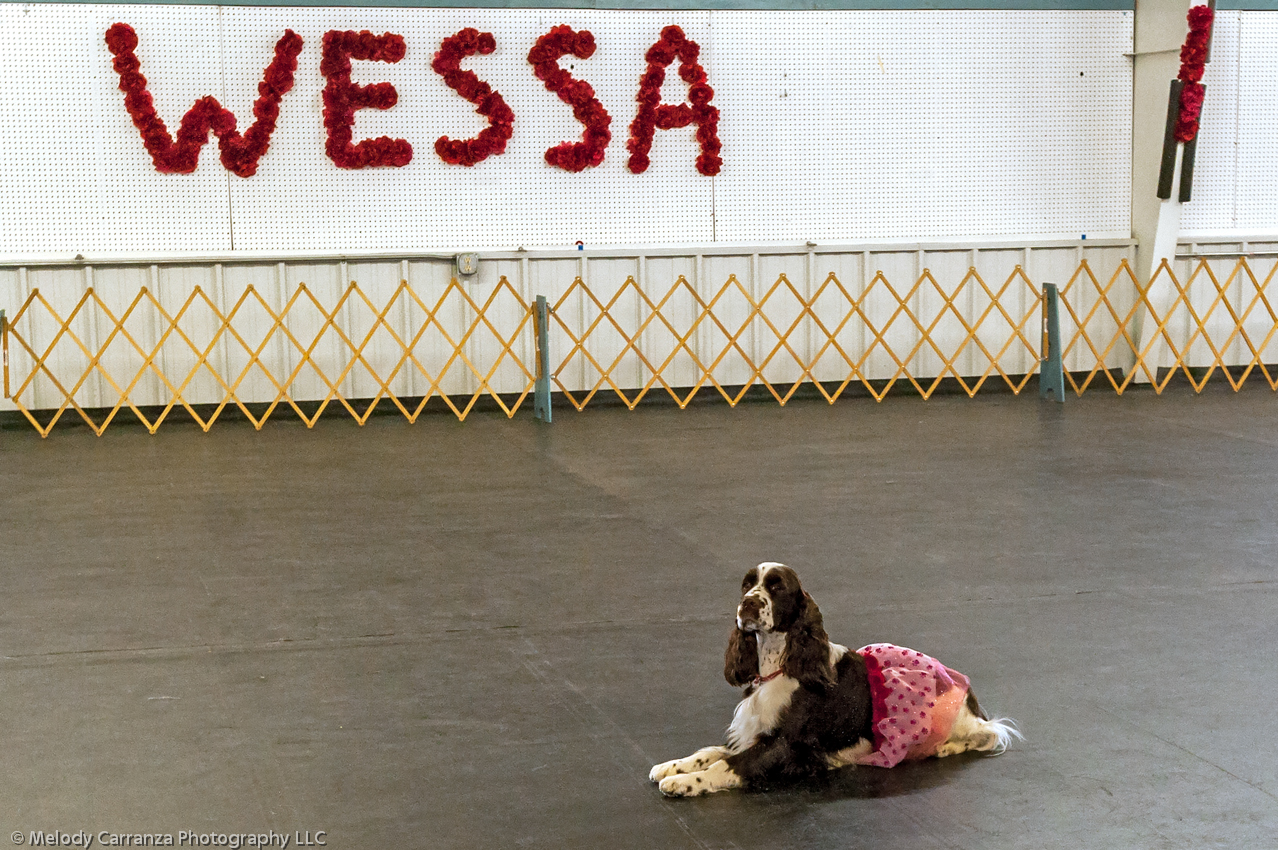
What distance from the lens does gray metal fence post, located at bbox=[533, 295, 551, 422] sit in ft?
37.5

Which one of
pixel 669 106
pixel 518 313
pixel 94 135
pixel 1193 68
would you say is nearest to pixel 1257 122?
pixel 1193 68

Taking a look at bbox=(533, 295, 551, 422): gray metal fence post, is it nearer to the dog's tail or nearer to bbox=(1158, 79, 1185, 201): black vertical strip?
bbox=(1158, 79, 1185, 201): black vertical strip

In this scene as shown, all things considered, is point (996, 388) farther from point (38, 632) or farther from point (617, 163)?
point (38, 632)

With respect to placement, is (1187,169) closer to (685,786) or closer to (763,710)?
(763,710)

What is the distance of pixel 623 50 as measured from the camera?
12.4 metres

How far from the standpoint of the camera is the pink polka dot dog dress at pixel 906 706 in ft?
12.5

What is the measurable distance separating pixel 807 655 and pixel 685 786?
46cm

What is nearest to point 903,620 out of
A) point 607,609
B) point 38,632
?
point 607,609

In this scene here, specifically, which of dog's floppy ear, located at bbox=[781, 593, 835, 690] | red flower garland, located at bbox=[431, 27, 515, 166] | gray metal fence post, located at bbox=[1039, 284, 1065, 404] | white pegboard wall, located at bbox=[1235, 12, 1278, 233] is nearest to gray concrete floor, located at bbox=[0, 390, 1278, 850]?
dog's floppy ear, located at bbox=[781, 593, 835, 690]

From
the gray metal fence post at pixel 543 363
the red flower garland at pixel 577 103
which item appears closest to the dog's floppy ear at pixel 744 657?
the gray metal fence post at pixel 543 363

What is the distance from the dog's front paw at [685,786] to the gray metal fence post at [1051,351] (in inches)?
361

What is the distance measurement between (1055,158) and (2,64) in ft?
30.5

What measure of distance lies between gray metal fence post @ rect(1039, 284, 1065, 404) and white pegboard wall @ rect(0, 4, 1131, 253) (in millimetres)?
1090

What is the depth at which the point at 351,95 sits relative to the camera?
1191cm
